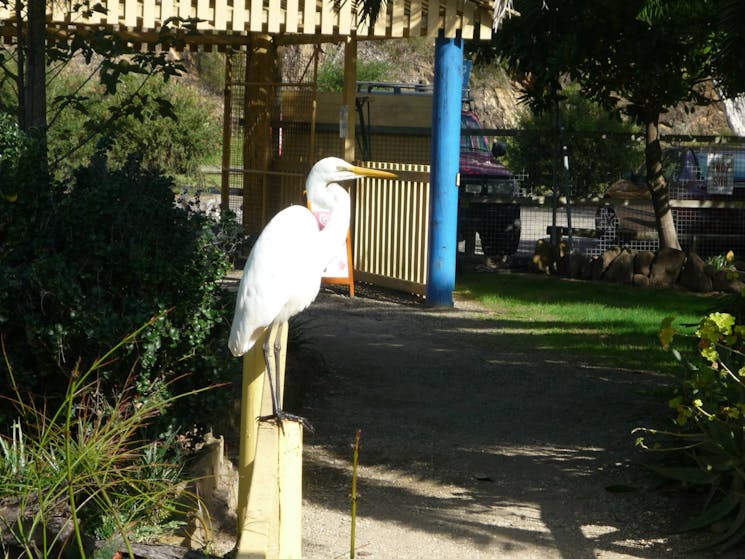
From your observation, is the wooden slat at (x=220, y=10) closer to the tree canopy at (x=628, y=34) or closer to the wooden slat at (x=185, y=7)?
the wooden slat at (x=185, y=7)

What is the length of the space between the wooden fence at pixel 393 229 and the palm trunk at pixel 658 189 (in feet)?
13.3

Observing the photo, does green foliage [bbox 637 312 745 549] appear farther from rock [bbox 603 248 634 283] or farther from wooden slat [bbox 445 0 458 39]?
rock [bbox 603 248 634 283]

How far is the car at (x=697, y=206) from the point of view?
52.2 ft

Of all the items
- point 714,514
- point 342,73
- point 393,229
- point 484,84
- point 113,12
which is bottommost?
point 714,514

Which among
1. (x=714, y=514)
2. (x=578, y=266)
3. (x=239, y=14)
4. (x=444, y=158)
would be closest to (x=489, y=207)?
(x=578, y=266)

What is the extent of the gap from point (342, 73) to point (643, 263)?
76.1 ft

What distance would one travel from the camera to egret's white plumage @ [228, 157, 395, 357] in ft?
15.1

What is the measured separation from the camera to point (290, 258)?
462 cm

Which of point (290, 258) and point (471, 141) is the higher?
point (471, 141)

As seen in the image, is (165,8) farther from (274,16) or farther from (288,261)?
(288,261)

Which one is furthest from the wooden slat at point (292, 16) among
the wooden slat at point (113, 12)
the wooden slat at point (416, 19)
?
the wooden slat at point (113, 12)

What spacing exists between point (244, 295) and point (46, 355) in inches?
55.5

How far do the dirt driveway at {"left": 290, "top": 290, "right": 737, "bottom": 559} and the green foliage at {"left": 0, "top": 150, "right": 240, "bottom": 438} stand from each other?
122cm

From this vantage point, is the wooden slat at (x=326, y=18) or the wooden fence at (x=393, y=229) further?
the wooden fence at (x=393, y=229)
